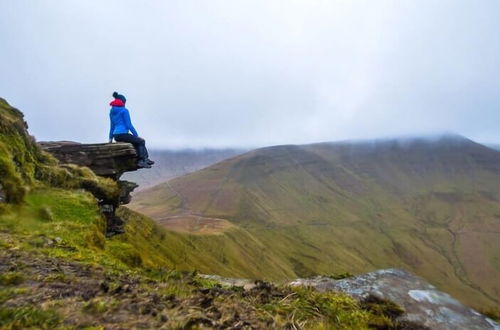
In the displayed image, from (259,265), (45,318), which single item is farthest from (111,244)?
(259,265)

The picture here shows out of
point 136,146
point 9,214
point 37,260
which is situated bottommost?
point 37,260

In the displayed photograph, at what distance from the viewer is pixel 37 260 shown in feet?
26.7

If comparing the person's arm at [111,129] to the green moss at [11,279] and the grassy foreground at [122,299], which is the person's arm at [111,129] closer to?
the grassy foreground at [122,299]

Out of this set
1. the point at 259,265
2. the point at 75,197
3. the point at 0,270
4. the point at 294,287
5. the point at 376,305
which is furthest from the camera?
the point at 259,265

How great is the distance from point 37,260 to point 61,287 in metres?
2.16

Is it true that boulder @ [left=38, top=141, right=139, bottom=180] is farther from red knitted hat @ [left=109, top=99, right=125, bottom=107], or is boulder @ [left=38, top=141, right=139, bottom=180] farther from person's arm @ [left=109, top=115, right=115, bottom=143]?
red knitted hat @ [left=109, top=99, right=125, bottom=107]

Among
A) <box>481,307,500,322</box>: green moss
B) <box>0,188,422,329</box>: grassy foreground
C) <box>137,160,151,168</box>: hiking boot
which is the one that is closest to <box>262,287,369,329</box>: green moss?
<box>0,188,422,329</box>: grassy foreground

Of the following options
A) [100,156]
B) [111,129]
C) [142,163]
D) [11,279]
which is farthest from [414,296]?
[100,156]

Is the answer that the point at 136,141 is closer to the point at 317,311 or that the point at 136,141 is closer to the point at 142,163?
the point at 142,163

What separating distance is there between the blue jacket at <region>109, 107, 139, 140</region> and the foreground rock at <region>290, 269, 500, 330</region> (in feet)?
46.1

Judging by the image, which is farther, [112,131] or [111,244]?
[112,131]

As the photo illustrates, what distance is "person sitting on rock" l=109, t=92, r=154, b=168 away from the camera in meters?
19.1

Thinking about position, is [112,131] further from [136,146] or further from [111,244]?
[111,244]

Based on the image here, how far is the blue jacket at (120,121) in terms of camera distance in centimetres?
1925
